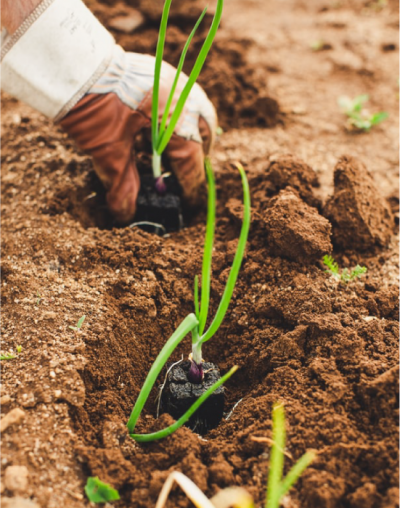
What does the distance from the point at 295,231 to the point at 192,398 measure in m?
0.56

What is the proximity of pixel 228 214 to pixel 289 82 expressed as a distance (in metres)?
1.24

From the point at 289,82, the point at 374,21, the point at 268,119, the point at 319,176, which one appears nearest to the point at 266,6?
the point at 374,21

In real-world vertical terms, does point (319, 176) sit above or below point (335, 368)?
above

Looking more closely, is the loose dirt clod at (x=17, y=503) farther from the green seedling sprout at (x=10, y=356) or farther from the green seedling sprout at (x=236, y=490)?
the green seedling sprout at (x=10, y=356)

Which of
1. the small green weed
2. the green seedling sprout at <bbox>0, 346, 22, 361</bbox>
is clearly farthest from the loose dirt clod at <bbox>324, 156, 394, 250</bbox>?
the small green weed

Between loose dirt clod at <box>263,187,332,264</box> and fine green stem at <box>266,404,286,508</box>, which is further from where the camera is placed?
loose dirt clod at <box>263,187,332,264</box>

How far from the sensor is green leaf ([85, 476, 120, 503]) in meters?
1.00

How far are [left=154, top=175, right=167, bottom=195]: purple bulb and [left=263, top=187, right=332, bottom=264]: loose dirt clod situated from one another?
0.39m

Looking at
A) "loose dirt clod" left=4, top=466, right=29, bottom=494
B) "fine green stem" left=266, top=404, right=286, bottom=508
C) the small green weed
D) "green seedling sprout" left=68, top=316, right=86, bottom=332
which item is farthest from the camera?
the small green weed

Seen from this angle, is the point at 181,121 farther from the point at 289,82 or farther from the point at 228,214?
the point at 289,82

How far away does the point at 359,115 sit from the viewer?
2283 mm

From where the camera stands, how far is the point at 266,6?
325 cm

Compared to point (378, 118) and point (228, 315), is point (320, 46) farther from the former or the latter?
point (228, 315)

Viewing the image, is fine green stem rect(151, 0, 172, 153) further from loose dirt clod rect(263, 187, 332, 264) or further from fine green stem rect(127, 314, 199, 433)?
fine green stem rect(127, 314, 199, 433)
